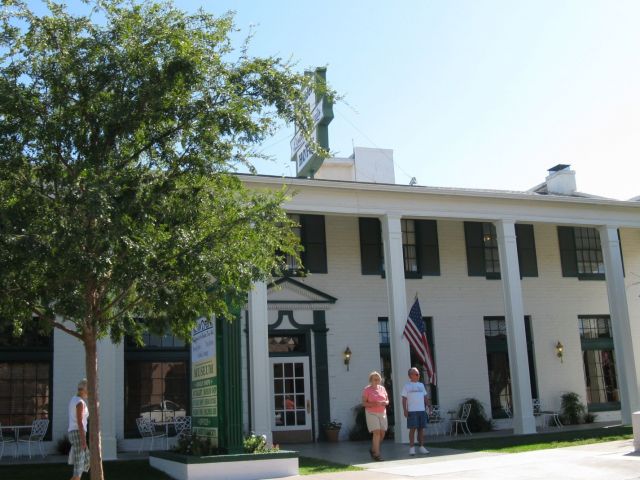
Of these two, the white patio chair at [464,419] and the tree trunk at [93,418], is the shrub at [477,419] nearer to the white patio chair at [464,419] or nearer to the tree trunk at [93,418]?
the white patio chair at [464,419]

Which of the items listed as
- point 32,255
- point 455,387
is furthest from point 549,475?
point 455,387

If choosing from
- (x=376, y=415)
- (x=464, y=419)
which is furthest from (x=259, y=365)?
(x=464, y=419)

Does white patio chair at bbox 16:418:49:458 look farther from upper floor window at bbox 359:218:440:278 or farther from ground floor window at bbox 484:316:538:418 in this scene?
ground floor window at bbox 484:316:538:418

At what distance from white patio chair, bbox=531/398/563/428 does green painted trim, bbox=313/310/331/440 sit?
248 inches

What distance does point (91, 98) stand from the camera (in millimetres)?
9086

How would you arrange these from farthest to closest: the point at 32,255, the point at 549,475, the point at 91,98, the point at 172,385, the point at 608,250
Answer: the point at 608,250, the point at 172,385, the point at 549,475, the point at 91,98, the point at 32,255

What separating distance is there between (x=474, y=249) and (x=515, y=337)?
4.08 meters

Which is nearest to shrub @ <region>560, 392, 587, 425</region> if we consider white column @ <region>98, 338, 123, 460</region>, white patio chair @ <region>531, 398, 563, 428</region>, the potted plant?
white patio chair @ <region>531, 398, 563, 428</region>

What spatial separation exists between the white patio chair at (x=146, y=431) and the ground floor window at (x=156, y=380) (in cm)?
39

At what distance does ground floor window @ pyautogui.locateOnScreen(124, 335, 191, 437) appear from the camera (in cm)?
1812

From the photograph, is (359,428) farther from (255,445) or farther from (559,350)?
(255,445)

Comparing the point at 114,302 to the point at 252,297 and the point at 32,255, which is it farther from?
the point at 252,297

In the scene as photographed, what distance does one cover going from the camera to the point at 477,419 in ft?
67.6

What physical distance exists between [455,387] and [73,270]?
14.8 meters
